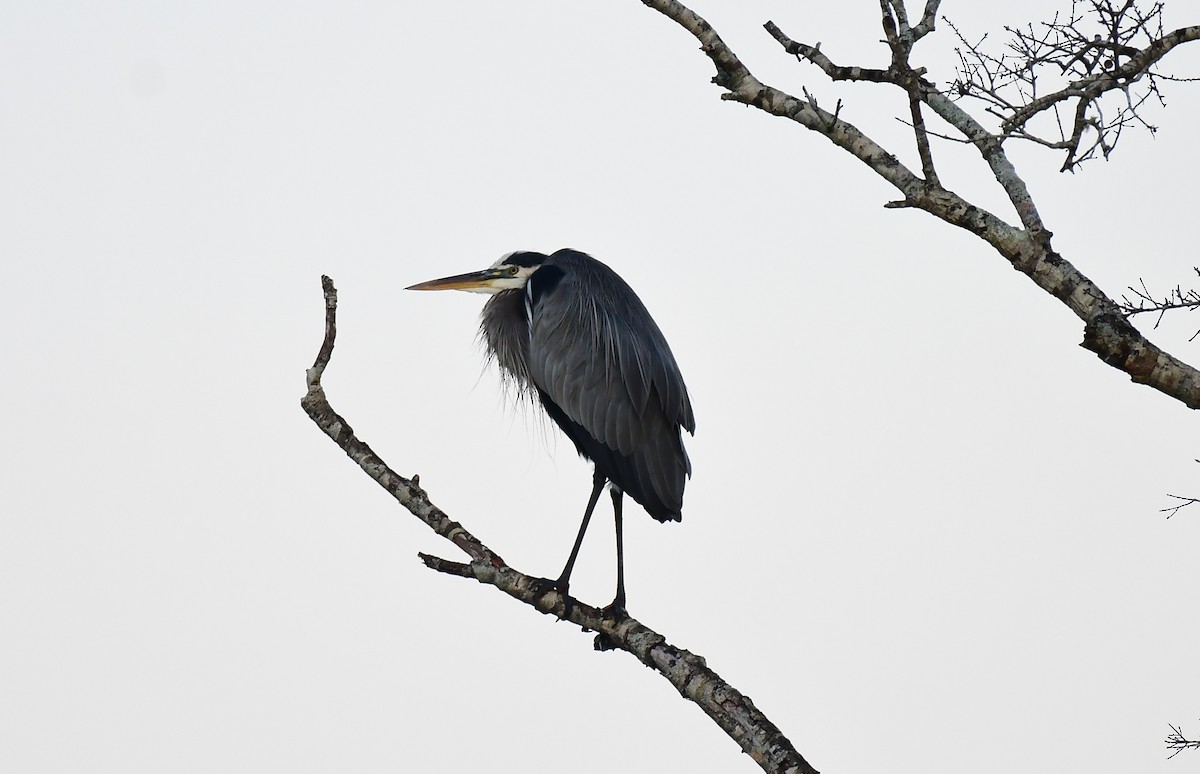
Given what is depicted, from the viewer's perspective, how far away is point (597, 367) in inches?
244

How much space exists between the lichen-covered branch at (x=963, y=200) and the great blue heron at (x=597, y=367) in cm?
237

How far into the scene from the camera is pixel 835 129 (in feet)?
12.8

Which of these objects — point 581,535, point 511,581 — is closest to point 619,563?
point 581,535

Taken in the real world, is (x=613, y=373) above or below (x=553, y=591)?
above

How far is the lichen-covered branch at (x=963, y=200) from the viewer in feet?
12.0

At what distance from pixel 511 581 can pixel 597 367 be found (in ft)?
6.25

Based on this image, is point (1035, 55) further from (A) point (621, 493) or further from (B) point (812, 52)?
(A) point (621, 493)

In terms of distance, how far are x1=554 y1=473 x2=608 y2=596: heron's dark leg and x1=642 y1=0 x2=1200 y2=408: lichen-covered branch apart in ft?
6.99

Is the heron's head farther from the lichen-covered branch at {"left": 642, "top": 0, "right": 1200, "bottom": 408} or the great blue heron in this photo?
the lichen-covered branch at {"left": 642, "top": 0, "right": 1200, "bottom": 408}

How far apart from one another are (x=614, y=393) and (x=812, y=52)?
8.29 ft

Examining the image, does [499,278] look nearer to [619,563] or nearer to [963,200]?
[619,563]

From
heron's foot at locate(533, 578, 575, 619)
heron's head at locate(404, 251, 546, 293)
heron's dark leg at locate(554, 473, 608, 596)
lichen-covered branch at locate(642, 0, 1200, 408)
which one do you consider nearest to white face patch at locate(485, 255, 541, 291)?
heron's head at locate(404, 251, 546, 293)

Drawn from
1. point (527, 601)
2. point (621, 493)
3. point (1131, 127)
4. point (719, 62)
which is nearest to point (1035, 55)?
point (1131, 127)

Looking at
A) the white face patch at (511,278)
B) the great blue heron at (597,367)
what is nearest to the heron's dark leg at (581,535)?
the great blue heron at (597,367)
